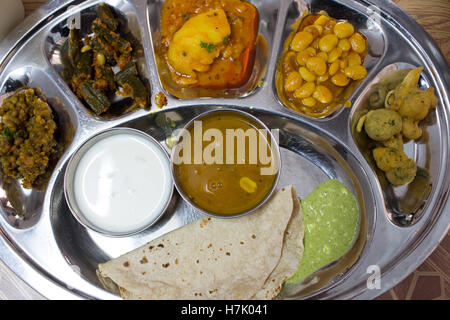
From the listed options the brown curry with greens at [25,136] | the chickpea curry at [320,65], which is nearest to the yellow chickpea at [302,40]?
the chickpea curry at [320,65]

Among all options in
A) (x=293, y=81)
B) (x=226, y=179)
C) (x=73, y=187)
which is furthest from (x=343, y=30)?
(x=73, y=187)

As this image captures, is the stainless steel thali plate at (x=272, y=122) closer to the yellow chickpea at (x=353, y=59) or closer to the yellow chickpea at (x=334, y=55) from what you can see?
the yellow chickpea at (x=353, y=59)

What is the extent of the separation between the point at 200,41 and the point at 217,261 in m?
1.35

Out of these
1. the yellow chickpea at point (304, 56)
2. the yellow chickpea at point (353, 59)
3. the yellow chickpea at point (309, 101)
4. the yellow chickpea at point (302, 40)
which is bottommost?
the yellow chickpea at point (309, 101)

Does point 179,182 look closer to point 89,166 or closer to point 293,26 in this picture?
point 89,166

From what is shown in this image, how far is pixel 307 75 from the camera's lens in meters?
1.93

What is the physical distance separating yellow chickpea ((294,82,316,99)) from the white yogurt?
922 mm

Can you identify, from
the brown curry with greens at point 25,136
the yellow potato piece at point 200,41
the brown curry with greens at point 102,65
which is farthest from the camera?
the brown curry with greens at point 102,65

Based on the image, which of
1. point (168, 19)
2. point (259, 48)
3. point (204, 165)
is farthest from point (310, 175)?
point (168, 19)

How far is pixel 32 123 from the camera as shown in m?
1.87

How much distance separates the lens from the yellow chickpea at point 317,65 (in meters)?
1.90

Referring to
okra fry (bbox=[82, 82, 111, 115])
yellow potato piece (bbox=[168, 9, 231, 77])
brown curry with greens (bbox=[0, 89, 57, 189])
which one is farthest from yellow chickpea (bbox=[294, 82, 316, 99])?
brown curry with greens (bbox=[0, 89, 57, 189])

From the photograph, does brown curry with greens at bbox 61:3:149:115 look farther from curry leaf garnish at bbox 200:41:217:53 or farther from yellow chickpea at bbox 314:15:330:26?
yellow chickpea at bbox 314:15:330:26

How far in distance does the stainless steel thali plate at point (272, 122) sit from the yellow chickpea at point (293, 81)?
11cm
